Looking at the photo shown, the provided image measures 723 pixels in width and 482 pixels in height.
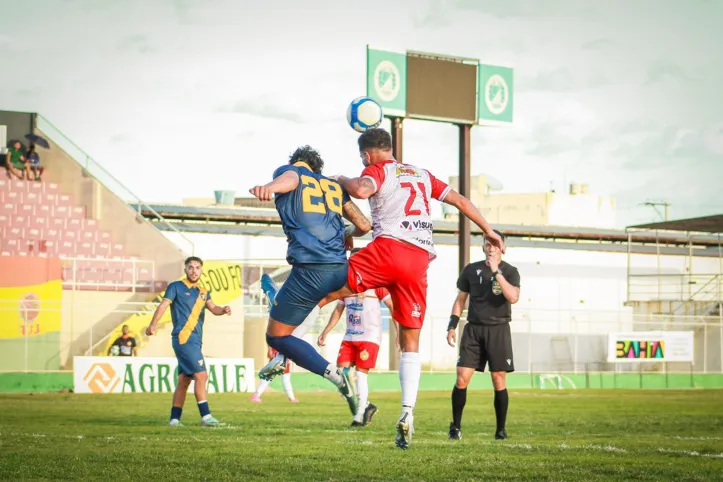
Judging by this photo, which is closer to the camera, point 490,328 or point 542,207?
point 490,328

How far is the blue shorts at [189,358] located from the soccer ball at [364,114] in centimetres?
361

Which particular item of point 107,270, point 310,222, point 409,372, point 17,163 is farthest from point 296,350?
point 17,163

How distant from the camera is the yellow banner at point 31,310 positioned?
28375 mm

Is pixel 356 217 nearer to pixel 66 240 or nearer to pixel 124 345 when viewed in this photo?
pixel 124 345

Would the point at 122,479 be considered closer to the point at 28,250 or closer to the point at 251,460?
the point at 251,460

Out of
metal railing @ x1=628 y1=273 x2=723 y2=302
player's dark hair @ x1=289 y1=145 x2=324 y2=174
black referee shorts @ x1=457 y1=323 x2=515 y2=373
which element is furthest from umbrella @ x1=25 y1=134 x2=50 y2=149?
metal railing @ x1=628 y1=273 x2=723 y2=302

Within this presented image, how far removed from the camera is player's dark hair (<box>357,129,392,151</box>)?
9.22 meters

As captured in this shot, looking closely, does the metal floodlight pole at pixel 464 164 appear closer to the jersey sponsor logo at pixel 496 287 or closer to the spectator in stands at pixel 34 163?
the spectator in stands at pixel 34 163

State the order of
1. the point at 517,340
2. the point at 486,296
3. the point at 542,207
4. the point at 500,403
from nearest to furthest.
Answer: the point at 500,403 < the point at 486,296 < the point at 517,340 < the point at 542,207

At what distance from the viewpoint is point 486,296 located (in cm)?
1165

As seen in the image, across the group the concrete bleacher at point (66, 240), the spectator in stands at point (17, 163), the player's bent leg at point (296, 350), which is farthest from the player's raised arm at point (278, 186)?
the spectator in stands at point (17, 163)

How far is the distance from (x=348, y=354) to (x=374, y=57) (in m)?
19.8

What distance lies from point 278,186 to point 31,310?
21.3 m

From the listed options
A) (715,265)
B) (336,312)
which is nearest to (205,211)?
(715,265)
